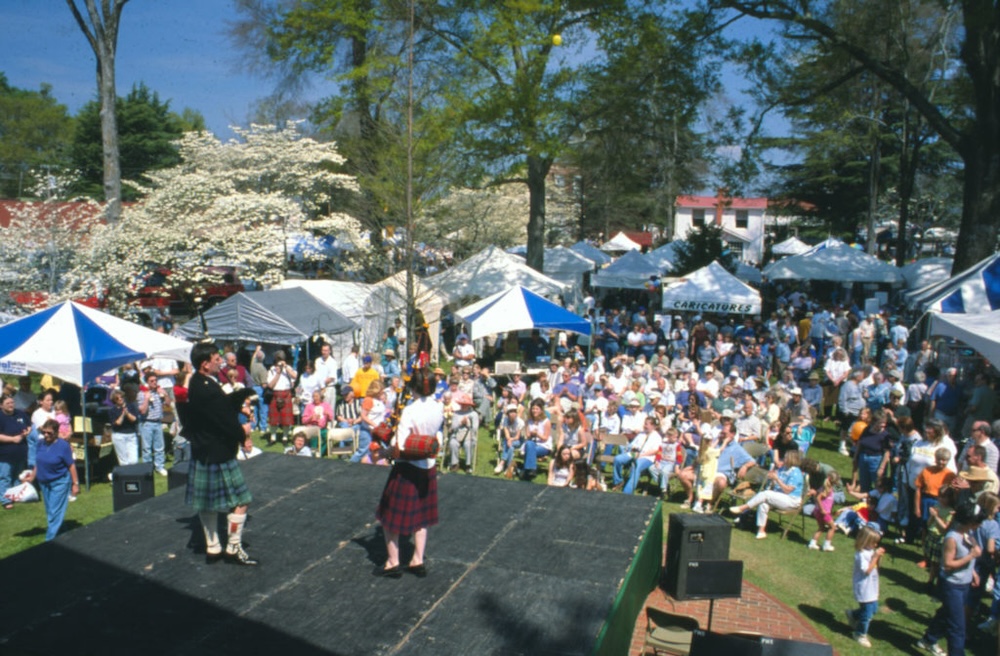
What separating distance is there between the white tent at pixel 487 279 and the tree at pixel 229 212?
5.80 meters

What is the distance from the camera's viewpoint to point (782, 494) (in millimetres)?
8758

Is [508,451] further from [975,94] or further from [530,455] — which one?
[975,94]

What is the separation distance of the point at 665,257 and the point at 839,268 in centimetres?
595

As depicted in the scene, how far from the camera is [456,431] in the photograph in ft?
36.1

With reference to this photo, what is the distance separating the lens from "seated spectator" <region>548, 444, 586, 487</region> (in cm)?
951

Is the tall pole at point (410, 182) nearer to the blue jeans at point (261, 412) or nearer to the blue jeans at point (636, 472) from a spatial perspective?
the blue jeans at point (261, 412)

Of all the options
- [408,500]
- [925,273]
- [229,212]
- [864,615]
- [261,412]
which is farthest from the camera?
[925,273]

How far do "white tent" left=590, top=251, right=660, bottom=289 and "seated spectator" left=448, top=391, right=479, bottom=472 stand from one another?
484 inches

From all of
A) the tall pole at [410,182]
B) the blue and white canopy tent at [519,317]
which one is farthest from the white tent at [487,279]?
the tall pole at [410,182]

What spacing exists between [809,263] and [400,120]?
11.9 metres

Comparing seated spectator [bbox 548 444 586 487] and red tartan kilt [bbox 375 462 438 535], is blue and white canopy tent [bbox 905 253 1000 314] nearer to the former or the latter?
seated spectator [bbox 548 444 586 487]

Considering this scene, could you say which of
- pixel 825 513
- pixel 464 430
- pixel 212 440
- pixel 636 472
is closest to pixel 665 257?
pixel 464 430

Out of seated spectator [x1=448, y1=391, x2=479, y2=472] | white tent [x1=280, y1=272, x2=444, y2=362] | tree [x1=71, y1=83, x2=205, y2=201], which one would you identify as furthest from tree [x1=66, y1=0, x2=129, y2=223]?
tree [x1=71, y1=83, x2=205, y2=201]

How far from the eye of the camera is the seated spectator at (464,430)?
1091cm
